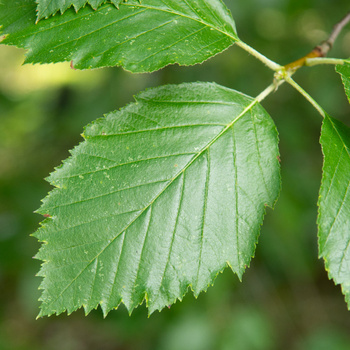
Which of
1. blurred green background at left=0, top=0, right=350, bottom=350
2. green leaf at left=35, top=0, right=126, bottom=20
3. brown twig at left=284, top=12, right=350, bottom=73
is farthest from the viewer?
blurred green background at left=0, top=0, right=350, bottom=350

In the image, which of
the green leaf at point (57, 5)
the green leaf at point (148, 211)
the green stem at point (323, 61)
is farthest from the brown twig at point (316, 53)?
the green leaf at point (57, 5)

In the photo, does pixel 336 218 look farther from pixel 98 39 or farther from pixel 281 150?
pixel 281 150

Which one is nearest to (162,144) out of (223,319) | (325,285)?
(223,319)

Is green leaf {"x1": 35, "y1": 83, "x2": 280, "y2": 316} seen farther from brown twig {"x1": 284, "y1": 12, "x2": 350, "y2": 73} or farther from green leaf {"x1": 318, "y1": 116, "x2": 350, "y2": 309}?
brown twig {"x1": 284, "y1": 12, "x2": 350, "y2": 73}

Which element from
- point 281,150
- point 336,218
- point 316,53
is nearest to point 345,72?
point 316,53

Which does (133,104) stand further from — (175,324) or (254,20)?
(254,20)

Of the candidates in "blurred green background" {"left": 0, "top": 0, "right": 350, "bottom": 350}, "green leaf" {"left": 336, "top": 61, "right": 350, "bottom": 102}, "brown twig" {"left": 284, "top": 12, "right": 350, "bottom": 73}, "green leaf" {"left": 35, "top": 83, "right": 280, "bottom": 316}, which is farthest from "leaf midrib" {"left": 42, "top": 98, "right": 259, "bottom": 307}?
"blurred green background" {"left": 0, "top": 0, "right": 350, "bottom": 350}
